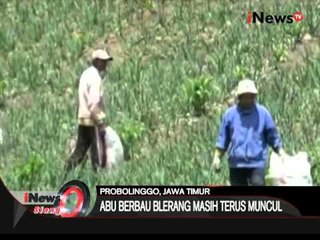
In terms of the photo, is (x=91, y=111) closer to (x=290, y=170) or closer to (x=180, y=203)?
(x=180, y=203)

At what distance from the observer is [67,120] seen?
9.47 meters

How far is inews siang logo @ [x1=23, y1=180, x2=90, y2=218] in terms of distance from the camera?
30.1 feet

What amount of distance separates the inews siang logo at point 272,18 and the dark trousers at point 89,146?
1.29 meters

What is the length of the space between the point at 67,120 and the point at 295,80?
1.59 metres

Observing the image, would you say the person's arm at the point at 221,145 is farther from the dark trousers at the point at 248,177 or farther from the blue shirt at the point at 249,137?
the dark trousers at the point at 248,177

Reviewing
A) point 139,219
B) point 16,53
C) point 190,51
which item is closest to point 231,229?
point 139,219

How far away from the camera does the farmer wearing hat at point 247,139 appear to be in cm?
913

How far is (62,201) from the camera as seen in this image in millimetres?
9195

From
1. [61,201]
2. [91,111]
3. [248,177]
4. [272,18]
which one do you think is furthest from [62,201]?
[272,18]

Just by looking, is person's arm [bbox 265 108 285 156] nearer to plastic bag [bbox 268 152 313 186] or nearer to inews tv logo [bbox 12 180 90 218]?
plastic bag [bbox 268 152 313 186]

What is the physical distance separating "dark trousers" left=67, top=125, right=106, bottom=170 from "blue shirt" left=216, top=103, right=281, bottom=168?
2.62ft

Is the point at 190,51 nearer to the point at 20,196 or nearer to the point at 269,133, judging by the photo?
the point at 269,133

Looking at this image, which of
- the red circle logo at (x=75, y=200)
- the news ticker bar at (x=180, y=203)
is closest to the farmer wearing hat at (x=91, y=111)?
the red circle logo at (x=75, y=200)

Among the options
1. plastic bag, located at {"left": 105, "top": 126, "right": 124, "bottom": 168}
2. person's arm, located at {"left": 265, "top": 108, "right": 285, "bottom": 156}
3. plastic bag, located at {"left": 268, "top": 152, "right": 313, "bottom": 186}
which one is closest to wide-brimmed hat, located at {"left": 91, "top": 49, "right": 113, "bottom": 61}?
plastic bag, located at {"left": 105, "top": 126, "right": 124, "bottom": 168}
